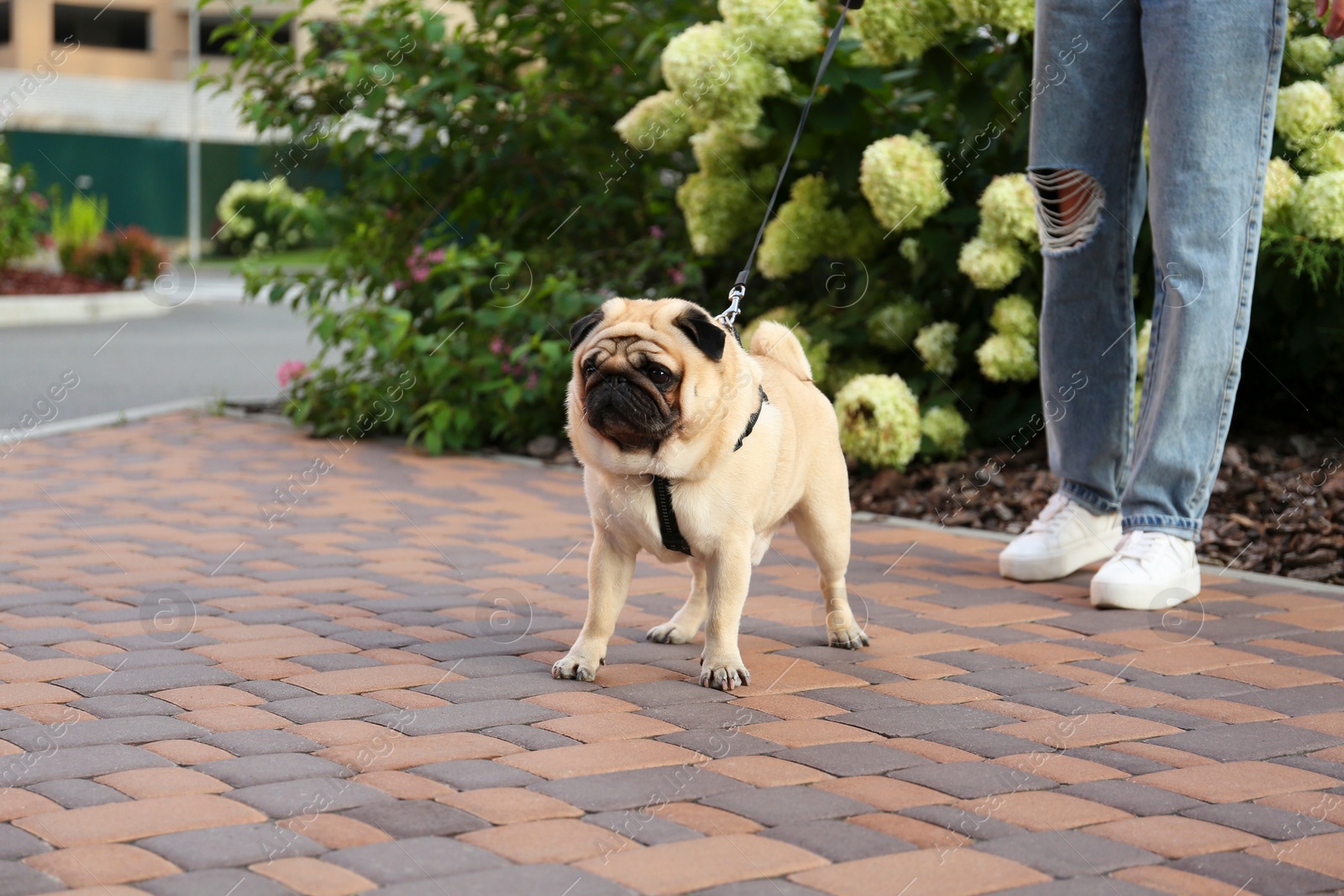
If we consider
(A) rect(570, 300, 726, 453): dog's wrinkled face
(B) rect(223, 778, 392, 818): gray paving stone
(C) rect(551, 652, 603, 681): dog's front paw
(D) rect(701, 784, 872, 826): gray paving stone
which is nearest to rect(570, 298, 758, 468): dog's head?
(A) rect(570, 300, 726, 453): dog's wrinkled face

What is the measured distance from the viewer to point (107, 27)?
4509 cm

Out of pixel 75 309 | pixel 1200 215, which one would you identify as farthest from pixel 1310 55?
pixel 75 309

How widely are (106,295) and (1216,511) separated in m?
16.2

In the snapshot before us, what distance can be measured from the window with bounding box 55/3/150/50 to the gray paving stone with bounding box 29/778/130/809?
45063 millimetres

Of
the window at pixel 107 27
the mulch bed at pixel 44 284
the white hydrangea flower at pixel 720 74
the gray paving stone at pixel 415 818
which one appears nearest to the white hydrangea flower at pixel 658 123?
the white hydrangea flower at pixel 720 74

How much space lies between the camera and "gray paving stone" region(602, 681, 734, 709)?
3.50 metres

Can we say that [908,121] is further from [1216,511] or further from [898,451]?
[1216,511]

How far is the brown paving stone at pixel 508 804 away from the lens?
2.70 metres

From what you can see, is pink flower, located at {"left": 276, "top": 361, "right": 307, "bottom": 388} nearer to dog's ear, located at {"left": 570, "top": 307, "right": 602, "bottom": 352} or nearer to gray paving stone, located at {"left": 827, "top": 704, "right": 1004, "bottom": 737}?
dog's ear, located at {"left": 570, "top": 307, "right": 602, "bottom": 352}

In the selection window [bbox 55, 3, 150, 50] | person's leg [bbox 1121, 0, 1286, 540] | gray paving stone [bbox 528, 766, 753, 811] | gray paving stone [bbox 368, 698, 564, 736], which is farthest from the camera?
window [bbox 55, 3, 150, 50]

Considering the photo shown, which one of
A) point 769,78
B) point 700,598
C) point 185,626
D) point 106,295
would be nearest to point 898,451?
point 769,78

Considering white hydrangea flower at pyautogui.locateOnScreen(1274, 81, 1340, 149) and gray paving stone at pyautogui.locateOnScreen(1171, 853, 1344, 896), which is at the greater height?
white hydrangea flower at pyautogui.locateOnScreen(1274, 81, 1340, 149)

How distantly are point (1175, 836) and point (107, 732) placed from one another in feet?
7.00

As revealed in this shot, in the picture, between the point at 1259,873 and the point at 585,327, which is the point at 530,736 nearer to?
the point at 585,327
